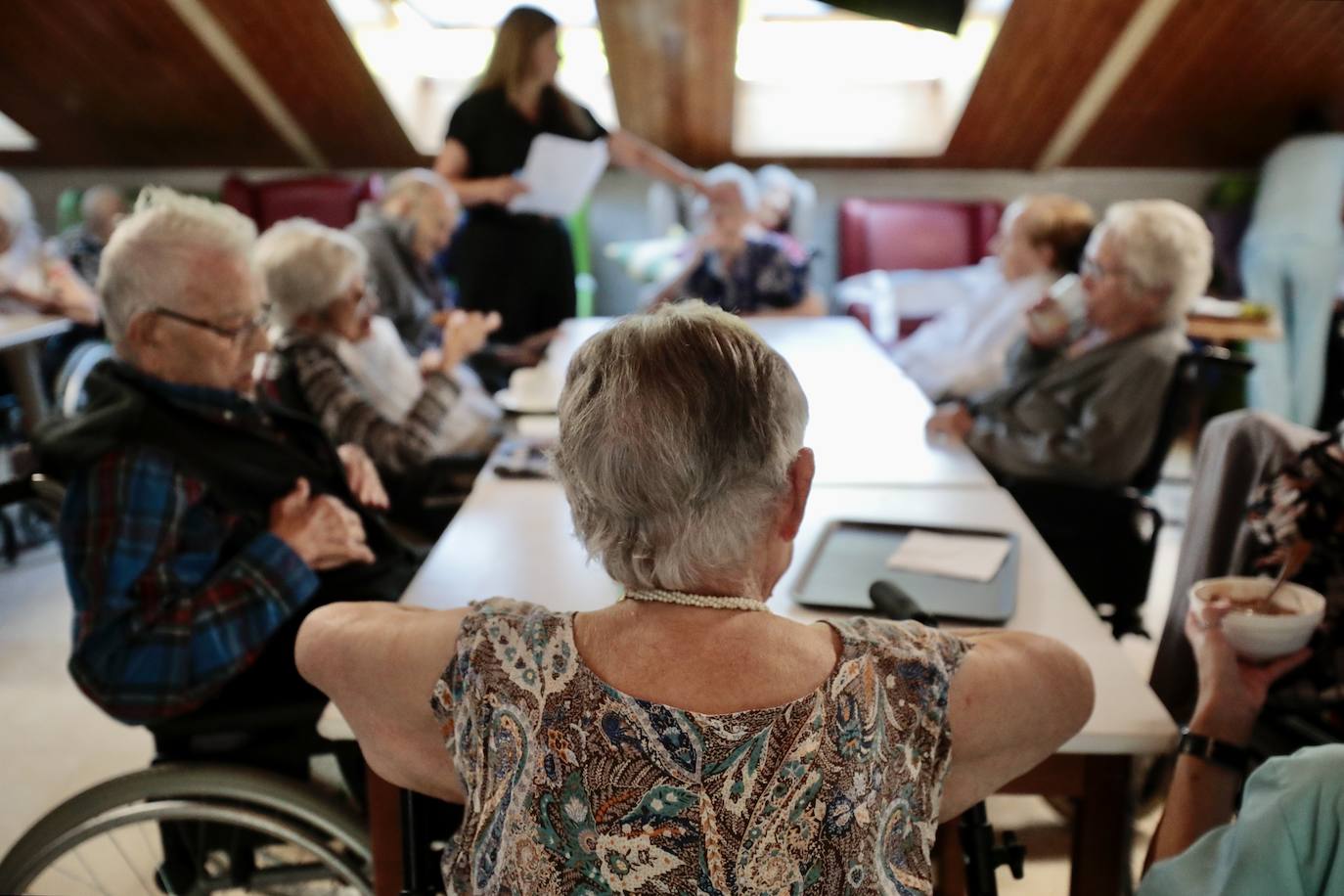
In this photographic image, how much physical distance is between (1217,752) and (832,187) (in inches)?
172

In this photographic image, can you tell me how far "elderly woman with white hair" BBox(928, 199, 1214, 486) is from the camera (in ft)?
7.18

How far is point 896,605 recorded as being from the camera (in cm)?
112

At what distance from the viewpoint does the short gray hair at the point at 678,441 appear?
32.4 inches

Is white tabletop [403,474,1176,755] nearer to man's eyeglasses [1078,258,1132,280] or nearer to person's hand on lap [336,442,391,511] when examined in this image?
person's hand on lap [336,442,391,511]

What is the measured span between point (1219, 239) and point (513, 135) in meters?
3.13

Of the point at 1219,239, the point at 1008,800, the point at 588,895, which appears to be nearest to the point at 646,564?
the point at 588,895

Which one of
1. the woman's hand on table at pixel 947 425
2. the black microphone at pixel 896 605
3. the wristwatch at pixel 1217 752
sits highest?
the black microphone at pixel 896 605

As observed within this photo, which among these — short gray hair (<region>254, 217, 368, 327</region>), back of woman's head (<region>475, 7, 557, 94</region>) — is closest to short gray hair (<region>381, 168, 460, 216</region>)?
back of woman's head (<region>475, 7, 557, 94</region>)

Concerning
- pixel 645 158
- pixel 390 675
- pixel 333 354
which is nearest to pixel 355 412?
pixel 333 354

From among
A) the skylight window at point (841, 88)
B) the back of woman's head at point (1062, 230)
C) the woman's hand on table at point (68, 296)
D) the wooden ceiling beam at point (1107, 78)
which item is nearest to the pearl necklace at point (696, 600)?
the back of woman's head at point (1062, 230)

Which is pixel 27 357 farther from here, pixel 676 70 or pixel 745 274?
pixel 676 70

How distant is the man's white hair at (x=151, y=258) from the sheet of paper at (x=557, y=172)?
1823mm

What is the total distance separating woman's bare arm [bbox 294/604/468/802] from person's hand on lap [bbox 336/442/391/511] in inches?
33.1

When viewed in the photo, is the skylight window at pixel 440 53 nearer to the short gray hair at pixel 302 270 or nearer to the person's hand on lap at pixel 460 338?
the person's hand on lap at pixel 460 338
